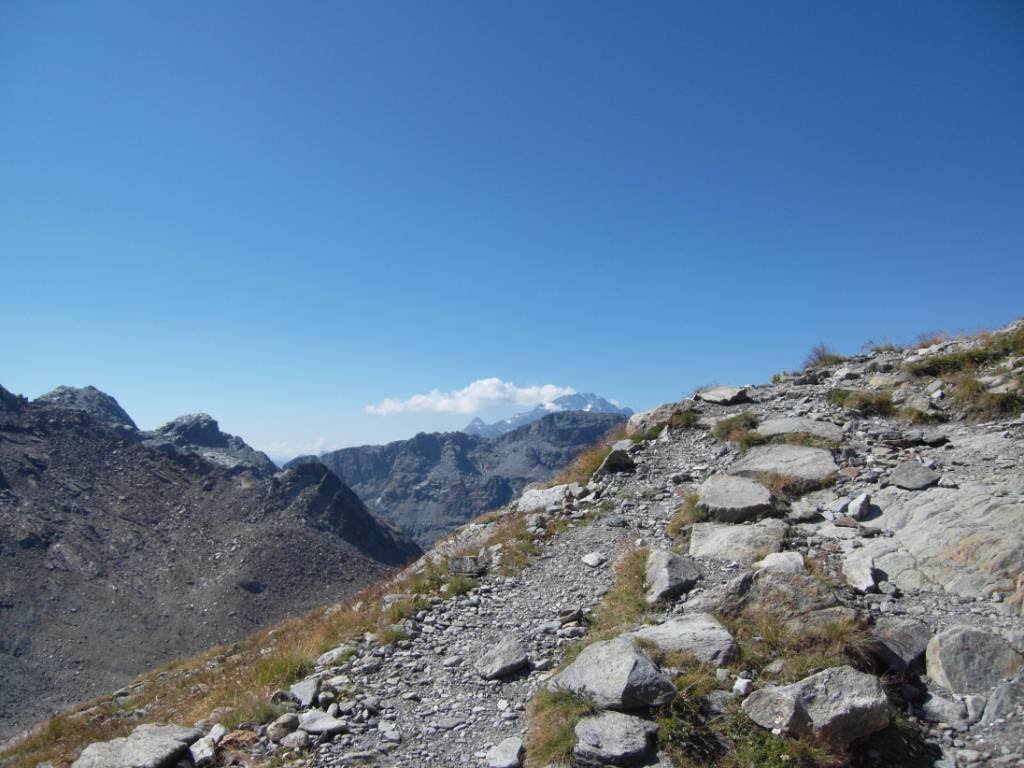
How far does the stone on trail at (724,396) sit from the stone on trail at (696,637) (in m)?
13.8

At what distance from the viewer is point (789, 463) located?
14180mm

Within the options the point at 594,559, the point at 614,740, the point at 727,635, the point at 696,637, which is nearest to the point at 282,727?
the point at 614,740

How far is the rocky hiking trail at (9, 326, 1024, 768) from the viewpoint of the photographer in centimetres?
663

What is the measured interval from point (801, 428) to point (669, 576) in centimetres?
A: 860

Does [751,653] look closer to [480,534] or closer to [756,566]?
[756,566]

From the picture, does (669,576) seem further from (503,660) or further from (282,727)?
(282,727)

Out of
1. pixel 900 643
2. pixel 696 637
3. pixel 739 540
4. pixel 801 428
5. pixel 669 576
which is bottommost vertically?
pixel 900 643

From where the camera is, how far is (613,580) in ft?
37.2

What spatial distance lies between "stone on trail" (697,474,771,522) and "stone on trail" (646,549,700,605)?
2.10 metres

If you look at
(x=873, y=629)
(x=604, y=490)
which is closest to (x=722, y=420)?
(x=604, y=490)

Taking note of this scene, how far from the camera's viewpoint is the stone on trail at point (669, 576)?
975 cm

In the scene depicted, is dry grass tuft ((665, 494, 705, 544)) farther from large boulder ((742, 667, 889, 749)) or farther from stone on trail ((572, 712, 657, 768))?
stone on trail ((572, 712, 657, 768))

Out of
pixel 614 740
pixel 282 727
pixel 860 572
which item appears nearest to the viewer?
pixel 614 740

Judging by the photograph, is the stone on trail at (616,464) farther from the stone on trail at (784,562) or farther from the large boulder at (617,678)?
the large boulder at (617,678)
